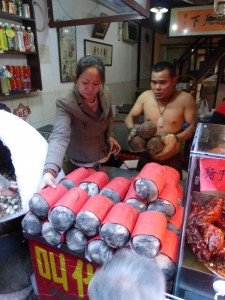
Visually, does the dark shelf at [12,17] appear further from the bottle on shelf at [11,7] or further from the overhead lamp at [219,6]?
the overhead lamp at [219,6]

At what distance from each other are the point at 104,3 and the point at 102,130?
125cm

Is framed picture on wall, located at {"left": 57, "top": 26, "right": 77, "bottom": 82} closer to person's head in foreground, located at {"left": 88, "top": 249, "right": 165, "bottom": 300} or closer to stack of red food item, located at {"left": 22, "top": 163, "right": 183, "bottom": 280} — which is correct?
stack of red food item, located at {"left": 22, "top": 163, "right": 183, "bottom": 280}

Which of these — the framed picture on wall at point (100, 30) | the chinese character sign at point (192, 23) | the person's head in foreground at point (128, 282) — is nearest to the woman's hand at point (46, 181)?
the person's head in foreground at point (128, 282)

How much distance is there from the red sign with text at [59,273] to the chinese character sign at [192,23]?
4.12 m

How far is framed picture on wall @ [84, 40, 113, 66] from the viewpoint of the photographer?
3687mm

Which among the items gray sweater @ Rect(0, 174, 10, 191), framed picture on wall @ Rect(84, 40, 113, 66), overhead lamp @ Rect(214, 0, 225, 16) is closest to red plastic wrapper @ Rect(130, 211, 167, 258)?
gray sweater @ Rect(0, 174, 10, 191)

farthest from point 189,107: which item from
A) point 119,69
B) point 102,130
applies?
point 119,69

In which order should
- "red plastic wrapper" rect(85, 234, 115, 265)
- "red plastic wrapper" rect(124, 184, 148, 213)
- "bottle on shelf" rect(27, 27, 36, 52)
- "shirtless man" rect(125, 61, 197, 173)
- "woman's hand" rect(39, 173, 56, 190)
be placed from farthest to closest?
1. "bottle on shelf" rect(27, 27, 36, 52)
2. "shirtless man" rect(125, 61, 197, 173)
3. "woman's hand" rect(39, 173, 56, 190)
4. "red plastic wrapper" rect(124, 184, 148, 213)
5. "red plastic wrapper" rect(85, 234, 115, 265)

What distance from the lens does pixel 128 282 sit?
461 millimetres

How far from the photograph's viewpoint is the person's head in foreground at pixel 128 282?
1.48 ft

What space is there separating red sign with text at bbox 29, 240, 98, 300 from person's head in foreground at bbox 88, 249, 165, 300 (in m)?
0.54

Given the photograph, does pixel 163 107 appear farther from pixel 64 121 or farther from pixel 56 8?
pixel 56 8

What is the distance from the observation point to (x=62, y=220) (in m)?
0.90

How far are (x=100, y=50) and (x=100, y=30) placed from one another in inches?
12.5
